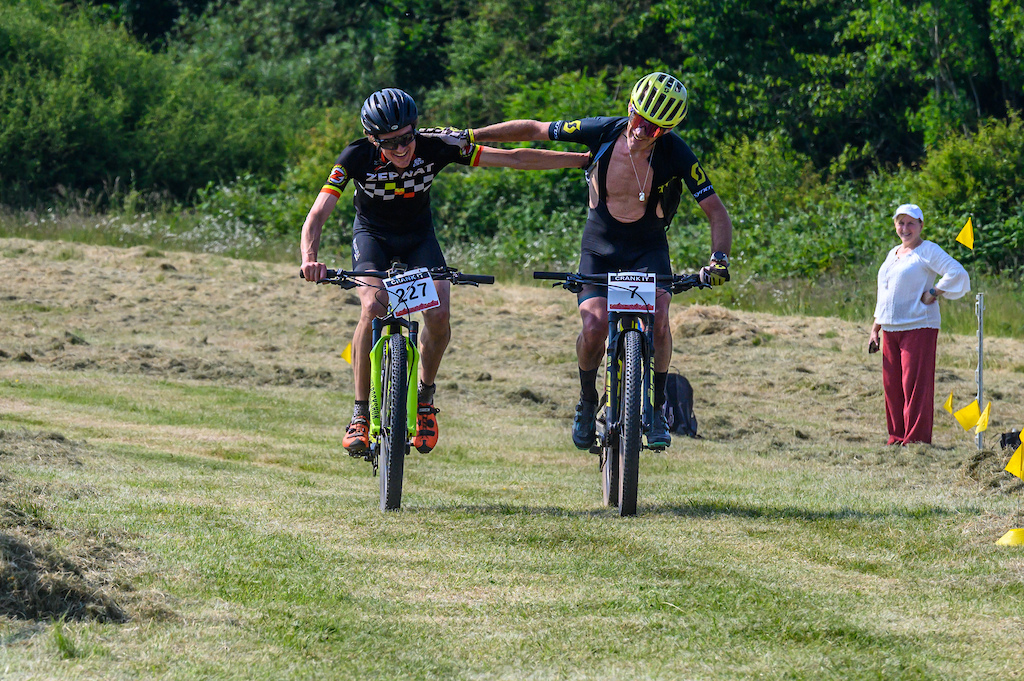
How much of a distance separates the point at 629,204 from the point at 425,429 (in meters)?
1.73

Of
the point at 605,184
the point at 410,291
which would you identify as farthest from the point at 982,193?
the point at 410,291

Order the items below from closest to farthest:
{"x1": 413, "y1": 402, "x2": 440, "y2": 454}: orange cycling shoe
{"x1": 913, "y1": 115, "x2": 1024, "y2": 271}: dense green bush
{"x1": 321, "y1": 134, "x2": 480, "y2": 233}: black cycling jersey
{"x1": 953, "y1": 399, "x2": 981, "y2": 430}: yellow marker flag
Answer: {"x1": 413, "y1": 402, "x2": 440, "y2": 454}: orange cycling shoe, {"x1": 321, "y1": 134, "x2": 480, "y2": 233}: black cycling jersey, {"x1": 953, "y1": 399, "x2": 981, "y2": 430}: yellow marker flag, {"x1": 913, "y1": 115, "x2": 1024, "y2": 271}: dense green bush

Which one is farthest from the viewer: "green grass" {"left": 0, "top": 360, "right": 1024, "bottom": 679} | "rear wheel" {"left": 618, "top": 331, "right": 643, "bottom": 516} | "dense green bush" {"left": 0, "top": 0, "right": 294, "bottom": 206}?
"dense green bush" {"left": 0, "top": 0, "right": 294, "bottom": 206}

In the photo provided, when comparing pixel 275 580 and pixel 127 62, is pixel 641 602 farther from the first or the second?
pixel 127 62

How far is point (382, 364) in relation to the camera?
727 centimetres

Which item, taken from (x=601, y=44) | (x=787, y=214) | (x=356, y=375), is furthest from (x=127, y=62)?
(x=356, y=375)

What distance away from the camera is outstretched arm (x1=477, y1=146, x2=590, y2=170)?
755cm

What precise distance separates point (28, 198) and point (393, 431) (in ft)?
87.3

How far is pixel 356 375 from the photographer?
7.55 meters

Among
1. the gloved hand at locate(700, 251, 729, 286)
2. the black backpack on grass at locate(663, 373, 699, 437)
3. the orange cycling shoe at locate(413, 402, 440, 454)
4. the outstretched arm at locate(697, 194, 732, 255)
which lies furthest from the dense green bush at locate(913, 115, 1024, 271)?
the orange cycling shoe at locate(413, 402, 440, 454)

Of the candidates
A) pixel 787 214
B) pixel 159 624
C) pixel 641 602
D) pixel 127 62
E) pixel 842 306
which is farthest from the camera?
pixel 127 62

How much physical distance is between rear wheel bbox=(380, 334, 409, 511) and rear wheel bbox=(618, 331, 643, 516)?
1.17 m

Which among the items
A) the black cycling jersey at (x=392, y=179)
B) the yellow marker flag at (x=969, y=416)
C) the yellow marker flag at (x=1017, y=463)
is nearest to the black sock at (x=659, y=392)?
the black cycling jersey at (x=392, y=179)

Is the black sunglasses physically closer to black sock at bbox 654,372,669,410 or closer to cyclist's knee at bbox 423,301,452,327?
cyclist's knee at bbox 423,301,452,327
